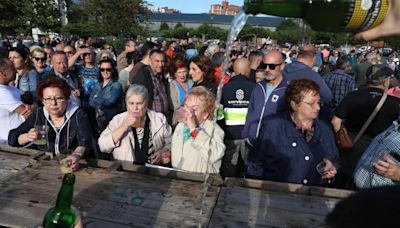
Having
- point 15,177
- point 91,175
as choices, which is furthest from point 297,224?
point 15,177

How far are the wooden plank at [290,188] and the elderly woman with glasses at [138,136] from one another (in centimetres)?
111

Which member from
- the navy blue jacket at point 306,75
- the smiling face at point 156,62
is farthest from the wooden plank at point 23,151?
the navy blue jacket at point 306,75

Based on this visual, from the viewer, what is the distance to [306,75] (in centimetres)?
491

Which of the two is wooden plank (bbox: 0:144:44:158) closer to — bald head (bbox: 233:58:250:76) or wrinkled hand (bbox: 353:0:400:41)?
wrinkled hand (bbox: 353:0:400:41)

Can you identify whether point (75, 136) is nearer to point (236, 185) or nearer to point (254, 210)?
point (236, 185)

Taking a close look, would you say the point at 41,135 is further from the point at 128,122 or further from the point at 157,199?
the point at 157,199

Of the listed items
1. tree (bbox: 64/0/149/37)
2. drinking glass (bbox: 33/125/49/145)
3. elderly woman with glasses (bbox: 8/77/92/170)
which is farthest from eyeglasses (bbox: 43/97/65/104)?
tree (bbox: 64/0/149/37)

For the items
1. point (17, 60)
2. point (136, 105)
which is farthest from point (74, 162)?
point (17, 60)

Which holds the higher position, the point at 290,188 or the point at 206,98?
the point at 206,98

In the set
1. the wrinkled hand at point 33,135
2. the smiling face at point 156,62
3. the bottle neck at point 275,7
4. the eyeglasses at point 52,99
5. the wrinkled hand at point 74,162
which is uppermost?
the bottle neck at point 275,7

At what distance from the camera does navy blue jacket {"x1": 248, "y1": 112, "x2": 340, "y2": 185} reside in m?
2.92

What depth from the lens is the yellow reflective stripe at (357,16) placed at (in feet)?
4.58

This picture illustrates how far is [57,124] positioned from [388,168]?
2.62m

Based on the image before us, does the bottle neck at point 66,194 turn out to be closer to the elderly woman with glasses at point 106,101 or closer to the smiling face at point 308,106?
the smiling face at point 308,106
